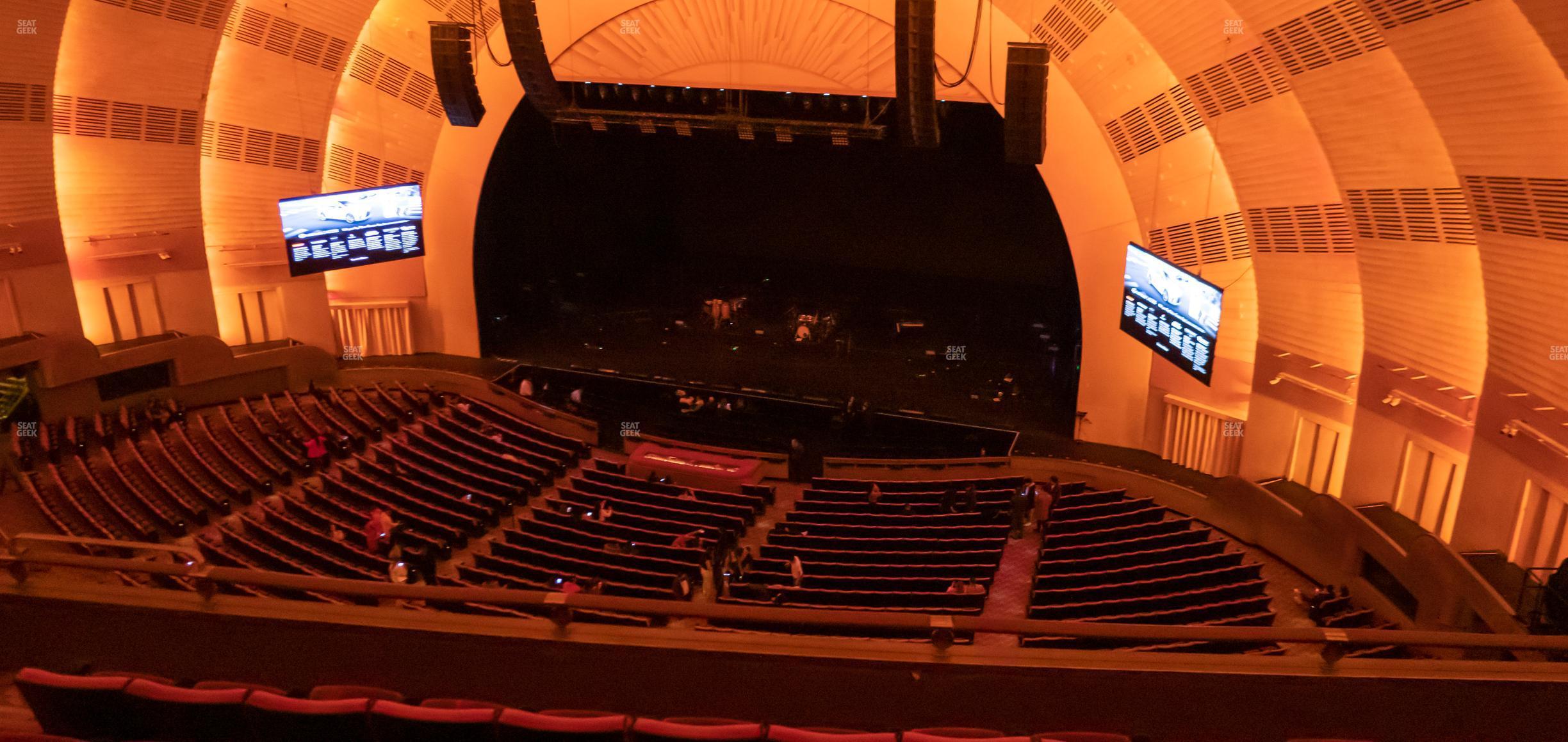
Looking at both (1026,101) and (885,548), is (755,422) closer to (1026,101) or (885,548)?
(885,548)

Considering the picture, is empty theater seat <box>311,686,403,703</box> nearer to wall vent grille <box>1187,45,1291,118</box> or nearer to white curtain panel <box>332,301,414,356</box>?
wall vent grille <box>1187,45,1291,118</box>

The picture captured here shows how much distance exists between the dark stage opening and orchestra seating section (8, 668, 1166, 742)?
14.4m

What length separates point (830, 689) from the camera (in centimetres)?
480

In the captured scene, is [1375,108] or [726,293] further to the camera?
[726,293]

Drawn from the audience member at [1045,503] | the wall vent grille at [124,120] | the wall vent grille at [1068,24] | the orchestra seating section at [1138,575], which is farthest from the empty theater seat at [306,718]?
the wall vent grille at [124,120]

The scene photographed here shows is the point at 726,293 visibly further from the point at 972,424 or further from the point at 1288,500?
the point at 1288,500

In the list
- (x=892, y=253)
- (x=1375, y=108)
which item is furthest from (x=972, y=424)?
(x=1375, y=108)

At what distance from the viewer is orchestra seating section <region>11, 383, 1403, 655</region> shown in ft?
37.7

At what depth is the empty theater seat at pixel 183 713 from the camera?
4957 millimetres

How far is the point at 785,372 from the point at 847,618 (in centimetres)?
1600

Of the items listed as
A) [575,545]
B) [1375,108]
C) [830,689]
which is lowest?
[575,545]

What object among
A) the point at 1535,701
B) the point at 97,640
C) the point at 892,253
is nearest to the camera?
the point at 1535,701

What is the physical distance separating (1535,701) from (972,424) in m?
14.0

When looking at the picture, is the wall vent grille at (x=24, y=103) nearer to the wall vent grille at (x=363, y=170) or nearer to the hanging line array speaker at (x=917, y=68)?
the wall vent grille at (x=363, y=170)
